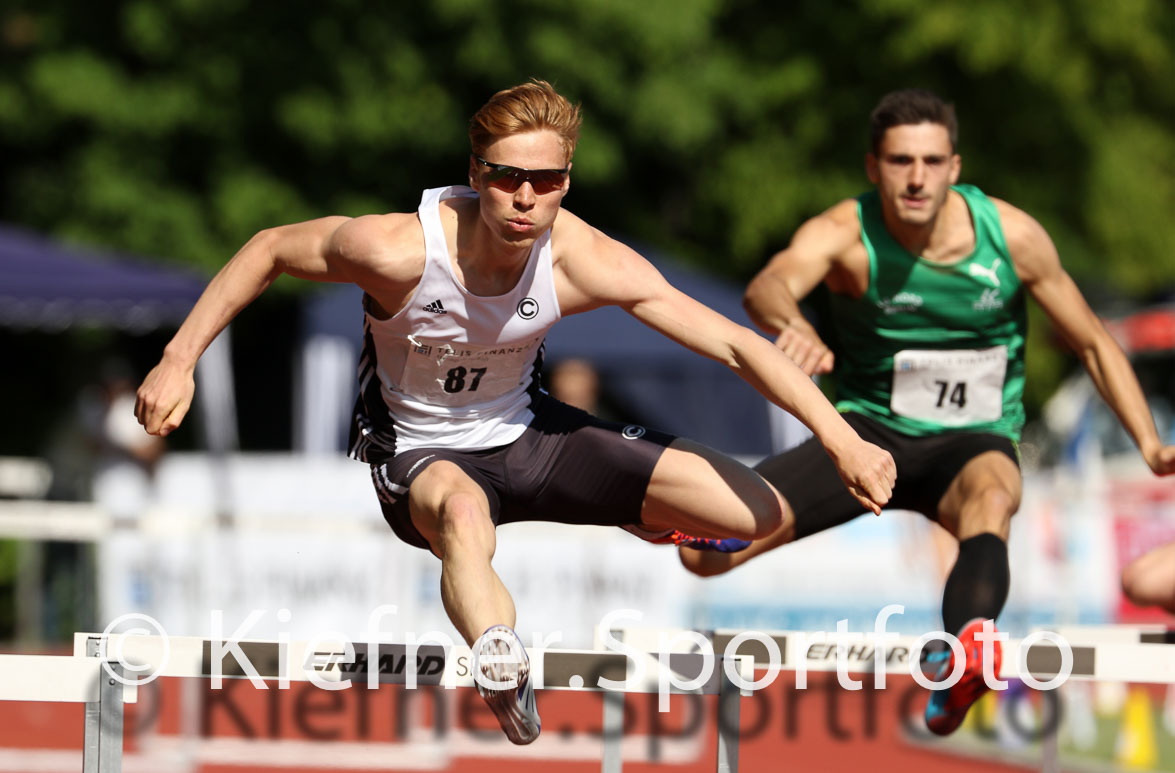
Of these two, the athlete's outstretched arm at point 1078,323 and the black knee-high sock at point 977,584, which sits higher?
the athlete's outstretched arm at point 1078,323

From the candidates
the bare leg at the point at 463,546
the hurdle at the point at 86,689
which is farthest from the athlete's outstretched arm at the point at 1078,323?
the hurdle at the point at 86,689

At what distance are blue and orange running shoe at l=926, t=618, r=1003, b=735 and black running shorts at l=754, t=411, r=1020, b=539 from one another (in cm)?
75

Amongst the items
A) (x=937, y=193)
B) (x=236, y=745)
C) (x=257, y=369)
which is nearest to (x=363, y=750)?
(x=236, y=745)

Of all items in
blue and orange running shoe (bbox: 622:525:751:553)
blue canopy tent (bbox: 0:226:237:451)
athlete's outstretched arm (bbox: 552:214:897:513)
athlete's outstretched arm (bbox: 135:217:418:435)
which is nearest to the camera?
athlete's outstretched arm (bbox: 135:217:418:435)

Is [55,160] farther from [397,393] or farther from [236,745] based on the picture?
[397,393]

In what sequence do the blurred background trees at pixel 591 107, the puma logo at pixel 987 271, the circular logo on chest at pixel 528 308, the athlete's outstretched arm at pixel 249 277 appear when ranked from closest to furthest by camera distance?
the athlete's outstretched arm at pixel 249 277 < the circular logo on chest at pixel 528 308 < the puma logo at pixel 987 271 < the blurred background trees at pixel 591 107

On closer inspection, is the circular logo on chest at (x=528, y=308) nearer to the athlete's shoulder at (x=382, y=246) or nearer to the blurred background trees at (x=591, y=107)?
the athlete's shoulder at (x=382, y=246)

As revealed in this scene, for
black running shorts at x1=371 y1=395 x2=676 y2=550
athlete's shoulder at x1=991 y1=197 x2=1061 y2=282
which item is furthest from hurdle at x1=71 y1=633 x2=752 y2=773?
athlete's shoulder at x1=991 y1=197 x2=1061 y2=282

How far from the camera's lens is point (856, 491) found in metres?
4.49

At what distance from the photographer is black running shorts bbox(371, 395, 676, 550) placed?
16.0 feet

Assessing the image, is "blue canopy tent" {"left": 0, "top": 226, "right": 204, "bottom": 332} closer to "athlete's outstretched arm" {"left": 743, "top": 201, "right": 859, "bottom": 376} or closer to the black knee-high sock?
"athlete's outstretched arm" {"left": 743, "top": 201, "right": 859, "bottom": 376}

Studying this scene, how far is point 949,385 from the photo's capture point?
5609mm

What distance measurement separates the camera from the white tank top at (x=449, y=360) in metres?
4.60

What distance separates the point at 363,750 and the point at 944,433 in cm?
477
